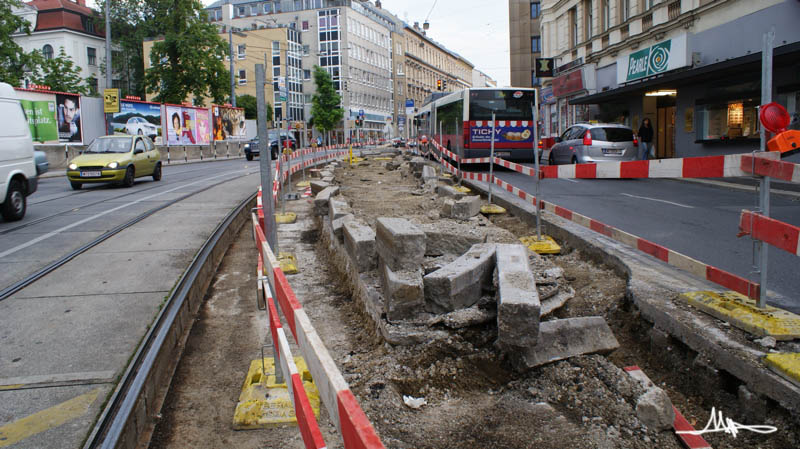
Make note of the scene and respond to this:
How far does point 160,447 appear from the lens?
3391 millimetres

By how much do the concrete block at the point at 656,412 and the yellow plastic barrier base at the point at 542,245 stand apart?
4.00 metres

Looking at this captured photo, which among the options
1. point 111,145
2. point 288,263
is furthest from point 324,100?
point 288,263

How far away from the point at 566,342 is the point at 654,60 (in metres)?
22.5

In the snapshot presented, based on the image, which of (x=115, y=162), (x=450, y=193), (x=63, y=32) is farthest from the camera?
(x=63, y=32)

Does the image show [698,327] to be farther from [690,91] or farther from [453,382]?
[690,91]

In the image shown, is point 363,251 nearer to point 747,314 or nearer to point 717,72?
point 747,314

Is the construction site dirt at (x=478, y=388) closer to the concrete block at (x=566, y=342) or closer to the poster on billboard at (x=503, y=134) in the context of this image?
the concrete block at (x=566, y=342)

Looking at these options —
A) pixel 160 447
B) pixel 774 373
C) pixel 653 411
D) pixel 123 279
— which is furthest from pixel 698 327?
pixel 123 279

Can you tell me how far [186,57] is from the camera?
165 ft

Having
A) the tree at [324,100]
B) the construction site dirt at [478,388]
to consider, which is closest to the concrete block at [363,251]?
the construction site dirt at [478,388]

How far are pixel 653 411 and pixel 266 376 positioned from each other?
2.39 m

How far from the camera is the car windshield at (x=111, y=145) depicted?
18.2 metres

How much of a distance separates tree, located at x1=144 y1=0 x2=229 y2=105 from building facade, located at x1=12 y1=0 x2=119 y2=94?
1668 cm

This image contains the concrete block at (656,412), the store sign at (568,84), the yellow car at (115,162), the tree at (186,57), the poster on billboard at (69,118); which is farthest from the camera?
the tree at (186,57)
